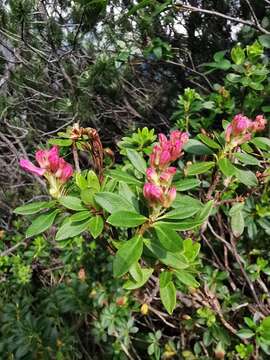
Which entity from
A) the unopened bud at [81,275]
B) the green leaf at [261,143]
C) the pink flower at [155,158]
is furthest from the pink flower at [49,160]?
the unopened bud at [81,275]

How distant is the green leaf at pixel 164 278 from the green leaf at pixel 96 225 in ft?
0.57

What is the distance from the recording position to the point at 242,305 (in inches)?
67.7

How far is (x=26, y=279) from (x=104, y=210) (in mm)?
1737

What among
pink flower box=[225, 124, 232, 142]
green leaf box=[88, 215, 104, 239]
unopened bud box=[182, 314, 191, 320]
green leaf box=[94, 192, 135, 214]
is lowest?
unopened bud box=[182, 314, 191, 320]

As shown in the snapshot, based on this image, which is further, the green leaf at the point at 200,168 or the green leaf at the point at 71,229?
the green leaf at the point at 200,168

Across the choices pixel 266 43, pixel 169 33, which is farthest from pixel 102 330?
pixel 169 33

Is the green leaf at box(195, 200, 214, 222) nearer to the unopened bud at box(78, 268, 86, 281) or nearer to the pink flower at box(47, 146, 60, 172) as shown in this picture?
the pink flower at box(47, 146, 60, 172)

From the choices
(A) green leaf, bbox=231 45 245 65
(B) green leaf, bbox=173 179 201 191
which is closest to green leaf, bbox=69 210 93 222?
(B) green leaf, bbox=173 179 201 191

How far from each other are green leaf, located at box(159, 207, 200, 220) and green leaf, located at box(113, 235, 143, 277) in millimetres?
82

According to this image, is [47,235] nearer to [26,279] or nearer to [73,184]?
[26,279]

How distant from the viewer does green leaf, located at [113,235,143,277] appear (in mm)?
747

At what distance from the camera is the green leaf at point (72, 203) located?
88 centimetres

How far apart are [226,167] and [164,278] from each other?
290 millimetres

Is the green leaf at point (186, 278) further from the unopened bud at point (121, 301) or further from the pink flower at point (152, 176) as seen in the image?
the unopened bud at point (121, 301)
